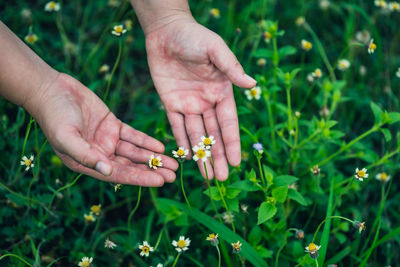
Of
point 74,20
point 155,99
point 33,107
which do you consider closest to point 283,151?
point 155,99

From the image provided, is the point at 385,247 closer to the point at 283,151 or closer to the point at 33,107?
the point at 283,151

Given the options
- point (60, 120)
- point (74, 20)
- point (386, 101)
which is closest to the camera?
point (60, 120)

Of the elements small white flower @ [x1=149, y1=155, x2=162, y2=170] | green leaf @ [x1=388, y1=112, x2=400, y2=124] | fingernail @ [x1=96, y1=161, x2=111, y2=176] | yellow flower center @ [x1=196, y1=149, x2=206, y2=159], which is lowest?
small white flower @ [x1=149, y1=155, x2=162, y2=170]

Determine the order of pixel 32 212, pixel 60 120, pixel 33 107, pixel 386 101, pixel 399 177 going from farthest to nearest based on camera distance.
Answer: pixel 386 101, pixel 399 177, pixel 32 212, pixel 33 107, pixel 60 120

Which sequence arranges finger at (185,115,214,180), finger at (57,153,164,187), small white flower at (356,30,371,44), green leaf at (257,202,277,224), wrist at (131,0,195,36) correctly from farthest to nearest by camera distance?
small white flower at (356,30,371,44), wrist at (131,0,195,36), finger at (185,115,214,180), finger at (57,153,164,187), green leaf at (257,202,277,224)

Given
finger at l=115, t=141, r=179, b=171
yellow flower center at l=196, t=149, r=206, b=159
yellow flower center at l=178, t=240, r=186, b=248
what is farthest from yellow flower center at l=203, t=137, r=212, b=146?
yellow flower center at l=178, t=240, r=186, b=248

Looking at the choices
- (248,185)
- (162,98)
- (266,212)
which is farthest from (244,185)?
(162,98)

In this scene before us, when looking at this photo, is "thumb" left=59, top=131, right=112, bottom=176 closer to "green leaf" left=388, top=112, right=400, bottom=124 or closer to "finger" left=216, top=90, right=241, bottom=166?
"finger" left=216, top=90, right=241, bottom=166
